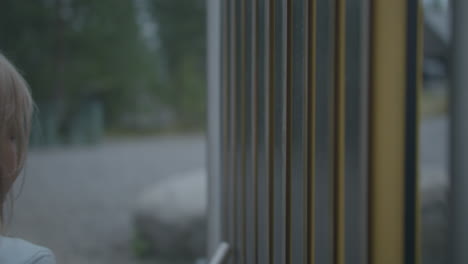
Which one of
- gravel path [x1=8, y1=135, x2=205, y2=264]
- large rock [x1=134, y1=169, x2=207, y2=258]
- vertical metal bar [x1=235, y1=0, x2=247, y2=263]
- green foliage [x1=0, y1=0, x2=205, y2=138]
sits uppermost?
green foliage [x1=0, y1=0, x2=205, y2=138]

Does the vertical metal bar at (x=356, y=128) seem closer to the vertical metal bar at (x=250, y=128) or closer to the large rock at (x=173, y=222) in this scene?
the vertical metal bar at (x=250, y=128)

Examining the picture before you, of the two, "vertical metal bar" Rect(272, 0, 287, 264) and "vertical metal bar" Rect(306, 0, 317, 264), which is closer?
"vertical metal bar" Rect(306, 0, 317, 264)

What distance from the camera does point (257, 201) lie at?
108 centimetres

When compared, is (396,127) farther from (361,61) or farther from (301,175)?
(301,175)

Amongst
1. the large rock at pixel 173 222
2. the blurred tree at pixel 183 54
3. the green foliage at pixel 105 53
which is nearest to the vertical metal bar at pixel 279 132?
the large rock at pixel 173 222

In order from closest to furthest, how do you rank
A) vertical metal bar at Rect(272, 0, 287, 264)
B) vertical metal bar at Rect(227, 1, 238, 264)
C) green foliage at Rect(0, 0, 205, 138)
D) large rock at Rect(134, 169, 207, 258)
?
1. vertical metal bar at Rect(272, 0, 287, 264)
2. vertical metal bar at Rect(227, 1, 238, 264)
3. large rock at Rect(134, 169, 207, 258)
4. green foliage at Rect(0, 0, 205, 138)

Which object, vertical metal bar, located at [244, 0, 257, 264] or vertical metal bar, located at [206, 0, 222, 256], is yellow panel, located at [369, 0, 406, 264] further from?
vertical metal bar, located at [206, 0, 222, 256]

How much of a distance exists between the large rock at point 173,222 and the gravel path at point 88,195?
0.32 m

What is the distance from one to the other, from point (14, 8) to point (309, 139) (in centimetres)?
1602

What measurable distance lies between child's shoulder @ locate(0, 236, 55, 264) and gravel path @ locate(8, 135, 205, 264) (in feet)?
11.5

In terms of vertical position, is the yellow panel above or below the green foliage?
below

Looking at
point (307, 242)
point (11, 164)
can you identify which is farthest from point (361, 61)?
point (11, 164)

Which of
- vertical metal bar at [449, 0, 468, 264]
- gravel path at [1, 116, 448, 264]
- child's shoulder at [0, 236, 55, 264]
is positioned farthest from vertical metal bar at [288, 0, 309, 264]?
gravel path at [1, 116, 448, 264]

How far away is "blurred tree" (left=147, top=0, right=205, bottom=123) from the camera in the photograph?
1947 cm
